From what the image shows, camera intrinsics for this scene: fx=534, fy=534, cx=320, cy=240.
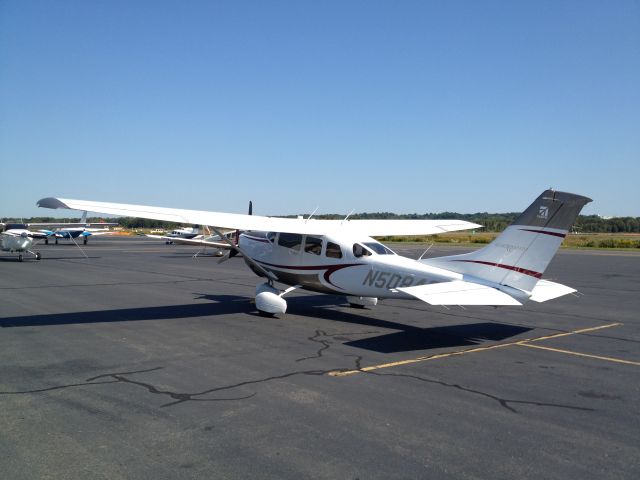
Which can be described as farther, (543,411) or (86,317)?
(86,317)

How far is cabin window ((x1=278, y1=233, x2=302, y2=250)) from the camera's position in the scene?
504 inches

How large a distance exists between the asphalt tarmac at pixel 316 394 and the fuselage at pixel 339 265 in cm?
90

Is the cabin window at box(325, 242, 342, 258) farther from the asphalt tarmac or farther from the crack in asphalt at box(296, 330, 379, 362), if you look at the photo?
the crack in asphalt at box(296, 330, 379, 362)

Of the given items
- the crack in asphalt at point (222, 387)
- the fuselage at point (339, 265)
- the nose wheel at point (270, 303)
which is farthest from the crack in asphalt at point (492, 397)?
the nose wheel at point (270, 303)

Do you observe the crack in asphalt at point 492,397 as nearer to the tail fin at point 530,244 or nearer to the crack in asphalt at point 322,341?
the crack in asphalt at point 322,341

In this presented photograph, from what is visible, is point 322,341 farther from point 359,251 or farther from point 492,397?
point 492,397

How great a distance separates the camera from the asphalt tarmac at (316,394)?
15.1ft

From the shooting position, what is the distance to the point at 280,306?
40.2ft

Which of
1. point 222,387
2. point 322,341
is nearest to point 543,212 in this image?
point 322,341

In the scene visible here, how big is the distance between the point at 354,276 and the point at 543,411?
19.6 ft

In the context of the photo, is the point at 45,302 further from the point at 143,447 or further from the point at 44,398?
the point at 143,447

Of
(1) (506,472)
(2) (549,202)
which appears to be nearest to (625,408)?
(1) (506,472)

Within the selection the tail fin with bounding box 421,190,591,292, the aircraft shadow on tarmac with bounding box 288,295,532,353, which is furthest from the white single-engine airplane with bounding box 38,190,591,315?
the aircraft shadow on tarmac with bounding box 288,295,532,353

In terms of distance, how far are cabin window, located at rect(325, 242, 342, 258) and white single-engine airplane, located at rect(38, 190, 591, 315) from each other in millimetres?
22
